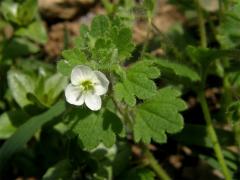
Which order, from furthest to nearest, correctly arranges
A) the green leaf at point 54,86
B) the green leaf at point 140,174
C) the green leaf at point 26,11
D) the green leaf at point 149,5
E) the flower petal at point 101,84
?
1. the green leaf at point 26,11
2. the green leaf at point 54,86
3. the green leaf at point 140,174
4. the green leaf at point 149,5
5. the flower petal at point 101,84

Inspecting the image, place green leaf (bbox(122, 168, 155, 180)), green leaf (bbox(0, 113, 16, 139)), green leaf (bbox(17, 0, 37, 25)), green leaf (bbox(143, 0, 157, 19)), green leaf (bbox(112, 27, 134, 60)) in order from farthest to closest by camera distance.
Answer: green leaf (bbox(17, 0, 37, 25)) < green leaf (bbox(0, 113, 16, 139)) < green leaf (bbox(122, 168, 155, 180)) < green leaf (bbox(143, 0, 157, 19)) < green leaf (bbox(112, 27, 134, 60))

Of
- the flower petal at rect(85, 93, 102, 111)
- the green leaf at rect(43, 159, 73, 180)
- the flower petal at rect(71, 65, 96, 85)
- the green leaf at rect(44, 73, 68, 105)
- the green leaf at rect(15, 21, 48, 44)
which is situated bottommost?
the green leaf at rect(43, 159, 73, 180)

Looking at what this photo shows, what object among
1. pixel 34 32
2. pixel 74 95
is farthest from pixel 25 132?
pixel 34 32

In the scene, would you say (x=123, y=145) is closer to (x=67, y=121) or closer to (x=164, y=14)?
(x=67, y=121)

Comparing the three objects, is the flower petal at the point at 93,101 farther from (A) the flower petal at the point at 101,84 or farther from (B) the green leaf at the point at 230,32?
(B) the green leaf at the point at 230,32

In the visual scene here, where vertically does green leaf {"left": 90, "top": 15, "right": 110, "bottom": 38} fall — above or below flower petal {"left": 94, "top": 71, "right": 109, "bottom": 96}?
above

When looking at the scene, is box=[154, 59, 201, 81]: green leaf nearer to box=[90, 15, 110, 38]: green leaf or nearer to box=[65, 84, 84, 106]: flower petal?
box=[90, 15, 110, 38]: green leaf

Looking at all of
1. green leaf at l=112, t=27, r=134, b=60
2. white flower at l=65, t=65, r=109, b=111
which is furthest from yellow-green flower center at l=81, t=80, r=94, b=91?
green leaf at l=112, t=27, r=134, b=60

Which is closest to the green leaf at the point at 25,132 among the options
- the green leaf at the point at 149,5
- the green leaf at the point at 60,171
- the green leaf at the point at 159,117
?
the green leaf at the point at 60,171
